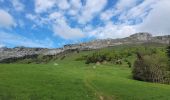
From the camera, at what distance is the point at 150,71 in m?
92.1

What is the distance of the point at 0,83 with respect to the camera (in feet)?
168

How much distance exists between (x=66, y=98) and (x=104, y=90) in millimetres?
11536

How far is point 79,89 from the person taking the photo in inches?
2094

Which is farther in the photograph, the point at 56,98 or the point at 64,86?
the point at 64,86

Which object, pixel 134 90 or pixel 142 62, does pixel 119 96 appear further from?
pixel 142 62

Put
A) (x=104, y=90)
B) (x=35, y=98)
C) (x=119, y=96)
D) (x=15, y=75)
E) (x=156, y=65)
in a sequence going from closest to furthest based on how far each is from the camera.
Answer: (x=35, y=98) < (x=119, y=96) < (x=104, y=90) < (x=15, y=75) < (x=156, y=65)

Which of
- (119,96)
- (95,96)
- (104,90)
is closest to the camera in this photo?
(95,96)

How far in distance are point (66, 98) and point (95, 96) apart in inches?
206

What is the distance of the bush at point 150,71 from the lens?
92062 millimetres

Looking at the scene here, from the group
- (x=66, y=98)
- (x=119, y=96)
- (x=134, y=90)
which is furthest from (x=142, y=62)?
(x=66, y=98)

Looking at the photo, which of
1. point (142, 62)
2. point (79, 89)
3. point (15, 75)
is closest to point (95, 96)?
point (79, 89)

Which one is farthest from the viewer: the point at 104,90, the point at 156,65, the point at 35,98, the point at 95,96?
the point at 156,65

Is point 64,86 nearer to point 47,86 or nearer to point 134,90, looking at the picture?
point 47,86

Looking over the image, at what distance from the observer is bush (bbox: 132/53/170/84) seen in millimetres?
92062
